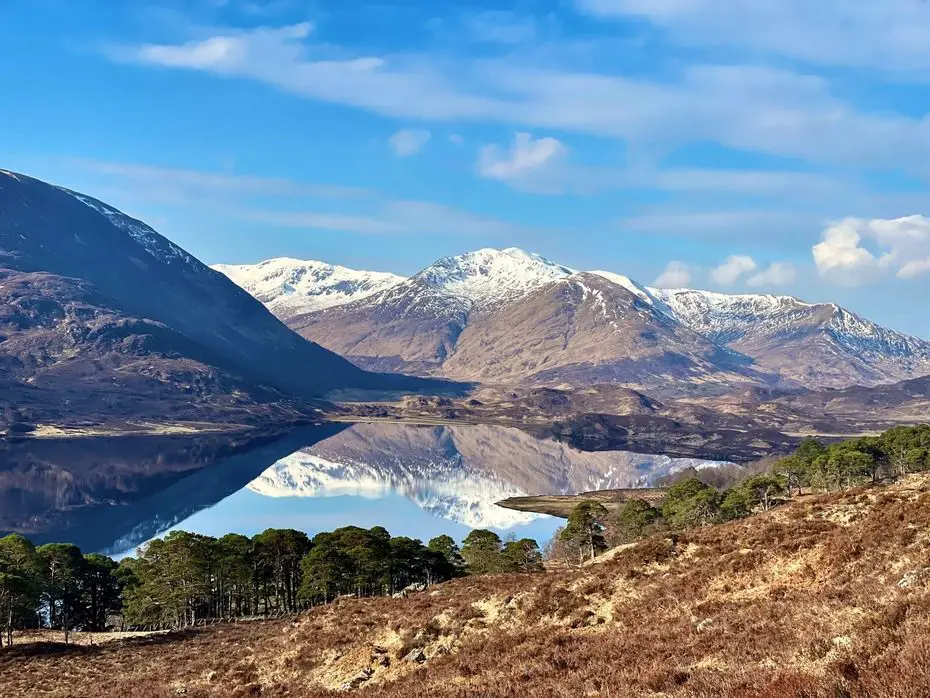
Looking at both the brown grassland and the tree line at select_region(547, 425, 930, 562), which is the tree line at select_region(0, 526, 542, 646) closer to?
the tree line at select_region(547, 425, 930, 562)

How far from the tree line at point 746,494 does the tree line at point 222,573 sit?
13663 mm

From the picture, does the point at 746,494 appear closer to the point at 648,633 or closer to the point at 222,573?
the point at 222,573

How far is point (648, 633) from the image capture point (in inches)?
975

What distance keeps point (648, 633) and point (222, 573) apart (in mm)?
72105

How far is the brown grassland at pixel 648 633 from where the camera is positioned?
54.7 ft

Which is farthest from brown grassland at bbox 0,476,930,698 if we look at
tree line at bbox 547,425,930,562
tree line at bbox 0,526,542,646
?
tree line at bbox 547,425,930,562

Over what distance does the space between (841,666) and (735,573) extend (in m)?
17.1

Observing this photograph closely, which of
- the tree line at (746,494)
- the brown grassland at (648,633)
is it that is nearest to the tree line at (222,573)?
the tree line at (746,494)

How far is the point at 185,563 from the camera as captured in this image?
3260 inches

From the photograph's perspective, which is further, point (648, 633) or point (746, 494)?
point (746, 494)

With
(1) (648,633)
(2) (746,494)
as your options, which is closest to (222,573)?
(2) (746,494)

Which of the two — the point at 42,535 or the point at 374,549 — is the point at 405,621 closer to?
the point at 374,549

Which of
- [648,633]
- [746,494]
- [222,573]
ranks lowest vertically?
[222,573]

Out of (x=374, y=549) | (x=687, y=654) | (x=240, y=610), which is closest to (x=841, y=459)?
(x=374, y=549)
